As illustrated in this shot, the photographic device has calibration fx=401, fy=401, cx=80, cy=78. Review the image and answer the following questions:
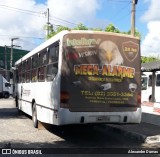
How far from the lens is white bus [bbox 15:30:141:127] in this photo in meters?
11.2

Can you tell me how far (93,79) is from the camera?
452 inches

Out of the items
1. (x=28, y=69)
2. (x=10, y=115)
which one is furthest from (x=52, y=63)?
(x=10, y=115)

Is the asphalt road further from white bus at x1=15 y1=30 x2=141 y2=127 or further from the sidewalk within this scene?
white bus at x1=15 y1=30 x2=141 y2=127

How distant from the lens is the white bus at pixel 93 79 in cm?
1121

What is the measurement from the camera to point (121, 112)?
11648 millimetres

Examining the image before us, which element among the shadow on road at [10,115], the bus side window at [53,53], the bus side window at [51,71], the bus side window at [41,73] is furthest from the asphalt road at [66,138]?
the shadow on road at [10,115]

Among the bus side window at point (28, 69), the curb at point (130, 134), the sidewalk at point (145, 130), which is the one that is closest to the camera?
the sidewalk at point (145, 130)

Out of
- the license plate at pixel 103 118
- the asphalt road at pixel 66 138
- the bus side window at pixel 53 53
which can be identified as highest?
the bus side window at pixel 53 53

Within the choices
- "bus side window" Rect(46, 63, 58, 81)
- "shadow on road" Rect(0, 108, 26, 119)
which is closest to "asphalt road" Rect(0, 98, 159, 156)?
"bus side window" Rect(46, 63, 58, 81)

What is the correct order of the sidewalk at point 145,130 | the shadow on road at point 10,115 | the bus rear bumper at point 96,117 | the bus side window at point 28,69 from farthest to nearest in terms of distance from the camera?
the shadow on road at point 10,115 → the bus side window at point 28,69 → the sidewalk at point 145,130 → the bus rear bumper at point 96,117

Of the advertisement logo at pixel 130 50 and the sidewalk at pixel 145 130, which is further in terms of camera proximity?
the sidewalk at pixel 145 130

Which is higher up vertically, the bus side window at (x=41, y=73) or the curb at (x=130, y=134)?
the bus side window at (x=41, y=73)

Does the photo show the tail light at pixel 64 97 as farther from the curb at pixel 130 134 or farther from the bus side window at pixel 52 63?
the curb at pixel 130 134

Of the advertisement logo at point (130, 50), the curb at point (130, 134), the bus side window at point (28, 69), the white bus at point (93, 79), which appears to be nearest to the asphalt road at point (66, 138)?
the curb at point (130, 134)
